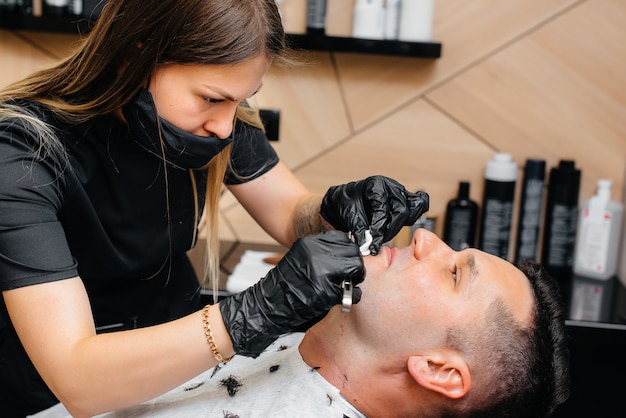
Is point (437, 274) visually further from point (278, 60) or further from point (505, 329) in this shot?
point (278, 60)

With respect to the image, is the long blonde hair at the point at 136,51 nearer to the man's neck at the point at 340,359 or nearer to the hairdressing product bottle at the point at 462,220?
the man's neck at the point at 340,359

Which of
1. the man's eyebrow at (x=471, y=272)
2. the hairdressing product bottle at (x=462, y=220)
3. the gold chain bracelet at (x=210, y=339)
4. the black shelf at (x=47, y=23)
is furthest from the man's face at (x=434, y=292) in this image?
the black shelf at (x=47, y=23)

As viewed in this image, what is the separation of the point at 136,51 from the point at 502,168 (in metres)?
1.32

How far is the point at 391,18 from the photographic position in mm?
2133

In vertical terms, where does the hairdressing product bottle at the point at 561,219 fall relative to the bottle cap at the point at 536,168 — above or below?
below

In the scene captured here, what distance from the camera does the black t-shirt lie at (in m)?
1.21

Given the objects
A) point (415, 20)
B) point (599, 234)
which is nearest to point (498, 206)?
point (599, 234)

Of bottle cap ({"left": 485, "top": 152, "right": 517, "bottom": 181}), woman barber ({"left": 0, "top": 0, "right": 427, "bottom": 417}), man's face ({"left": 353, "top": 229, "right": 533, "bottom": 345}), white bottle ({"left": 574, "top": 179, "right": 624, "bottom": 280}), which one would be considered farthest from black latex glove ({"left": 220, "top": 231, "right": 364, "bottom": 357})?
white bottle ({"left": 574, "top": 179, "right": 624, "bottom": 280})

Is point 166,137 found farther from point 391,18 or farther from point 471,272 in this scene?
point 391,18

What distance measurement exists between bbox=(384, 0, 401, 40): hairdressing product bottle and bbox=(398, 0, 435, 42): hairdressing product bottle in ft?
0.05

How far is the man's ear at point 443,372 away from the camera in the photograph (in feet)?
4.23

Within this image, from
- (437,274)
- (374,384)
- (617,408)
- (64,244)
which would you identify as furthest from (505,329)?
(617,408)

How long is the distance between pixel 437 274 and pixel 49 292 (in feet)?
2.27

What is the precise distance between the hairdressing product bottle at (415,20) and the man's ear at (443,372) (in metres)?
1.13
